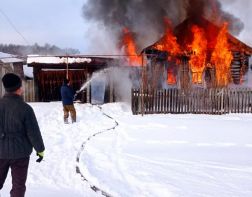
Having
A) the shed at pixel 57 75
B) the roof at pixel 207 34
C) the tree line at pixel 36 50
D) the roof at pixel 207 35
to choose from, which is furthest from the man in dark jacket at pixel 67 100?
the tree line at pixel 36 50

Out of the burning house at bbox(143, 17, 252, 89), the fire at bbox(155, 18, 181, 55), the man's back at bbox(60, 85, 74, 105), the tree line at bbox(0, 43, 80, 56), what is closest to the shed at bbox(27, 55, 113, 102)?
the fire at bbox(155, 18, 181, 55)

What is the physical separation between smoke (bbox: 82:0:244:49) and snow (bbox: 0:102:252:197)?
15583mm

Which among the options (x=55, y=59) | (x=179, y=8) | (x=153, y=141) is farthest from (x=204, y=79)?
(x=153, y=141)

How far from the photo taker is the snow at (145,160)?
5762mm

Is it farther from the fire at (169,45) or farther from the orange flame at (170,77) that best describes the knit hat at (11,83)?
the orange flame at (170,77)

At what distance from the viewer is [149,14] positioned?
→ 29469mm

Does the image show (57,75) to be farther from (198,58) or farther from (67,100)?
(67,100)

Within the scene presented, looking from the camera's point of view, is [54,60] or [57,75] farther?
[57,75]

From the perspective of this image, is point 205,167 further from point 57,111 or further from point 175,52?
point 175,52

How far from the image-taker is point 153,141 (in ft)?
33.0

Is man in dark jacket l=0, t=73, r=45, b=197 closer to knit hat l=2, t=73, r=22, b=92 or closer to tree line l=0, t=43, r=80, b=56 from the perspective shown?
knit hat l=2, t=73, r=22, b=92

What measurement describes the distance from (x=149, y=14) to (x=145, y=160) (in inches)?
911

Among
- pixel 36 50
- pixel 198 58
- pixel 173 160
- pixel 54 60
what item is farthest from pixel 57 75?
pixel 36 50

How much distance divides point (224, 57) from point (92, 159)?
674 inches
